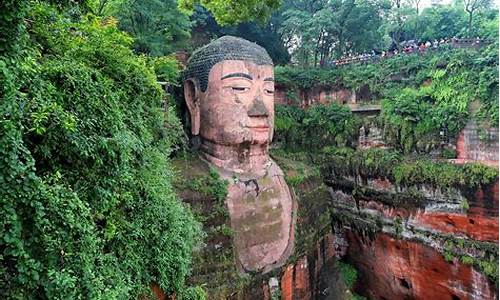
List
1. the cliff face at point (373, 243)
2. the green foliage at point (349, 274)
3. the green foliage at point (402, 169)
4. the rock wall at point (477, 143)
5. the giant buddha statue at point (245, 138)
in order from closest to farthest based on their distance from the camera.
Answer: the cliff face at point (373, 243) → the giant buddha statue at point (245, 138) → the green foliage at point (402, 169) → the rock wall at point (477, 143) → the green foliage at point (349, 274)

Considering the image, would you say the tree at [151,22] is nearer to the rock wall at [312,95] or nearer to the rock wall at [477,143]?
the rock wall at [312,95]

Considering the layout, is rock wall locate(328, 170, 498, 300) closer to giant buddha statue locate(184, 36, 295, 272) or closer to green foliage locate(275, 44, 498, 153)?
green foliage locate(275, 44, 498, 153)

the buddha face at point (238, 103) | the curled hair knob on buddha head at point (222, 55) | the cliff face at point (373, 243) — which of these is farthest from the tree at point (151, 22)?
the cliff face at point (373, 243)

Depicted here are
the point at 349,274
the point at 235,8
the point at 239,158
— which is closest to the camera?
the point at 235,8

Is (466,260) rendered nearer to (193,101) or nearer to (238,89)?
(238,89)

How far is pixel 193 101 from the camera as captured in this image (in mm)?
9133

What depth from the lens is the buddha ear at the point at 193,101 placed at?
9016 millimetres

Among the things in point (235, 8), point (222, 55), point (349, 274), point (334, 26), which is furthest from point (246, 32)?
point (235, 8)

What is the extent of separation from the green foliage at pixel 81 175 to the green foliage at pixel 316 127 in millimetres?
7968

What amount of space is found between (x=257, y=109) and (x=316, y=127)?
5.35m

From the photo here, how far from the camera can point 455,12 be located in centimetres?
1997

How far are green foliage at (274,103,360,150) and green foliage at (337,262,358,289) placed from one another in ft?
13.2

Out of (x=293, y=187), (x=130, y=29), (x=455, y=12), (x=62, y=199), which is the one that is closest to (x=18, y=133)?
(x=62, y=199)

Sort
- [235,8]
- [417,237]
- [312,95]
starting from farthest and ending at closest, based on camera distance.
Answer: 1. [312,95]
2. [417,237]
3. [235,8]
